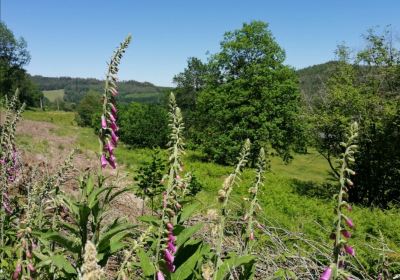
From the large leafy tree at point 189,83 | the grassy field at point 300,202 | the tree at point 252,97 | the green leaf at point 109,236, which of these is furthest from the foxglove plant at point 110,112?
the large leafy tree at point 189,83

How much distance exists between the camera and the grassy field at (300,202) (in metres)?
8.46

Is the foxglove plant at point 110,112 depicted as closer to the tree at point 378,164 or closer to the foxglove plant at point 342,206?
the foxglove plant at point 342,206

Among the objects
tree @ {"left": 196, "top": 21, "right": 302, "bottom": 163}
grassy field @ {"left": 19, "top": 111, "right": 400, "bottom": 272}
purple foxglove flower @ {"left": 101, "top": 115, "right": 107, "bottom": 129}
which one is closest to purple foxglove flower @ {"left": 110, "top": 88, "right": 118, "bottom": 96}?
purple foxglove flower @ {"left": 101, "top": 115, "right": 107, "bottom": 129}

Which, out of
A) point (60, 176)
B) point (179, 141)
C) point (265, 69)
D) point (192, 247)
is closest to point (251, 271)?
point (192, 247)

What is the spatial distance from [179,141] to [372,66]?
26.1 m

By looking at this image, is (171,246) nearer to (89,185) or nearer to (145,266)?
(145,266)

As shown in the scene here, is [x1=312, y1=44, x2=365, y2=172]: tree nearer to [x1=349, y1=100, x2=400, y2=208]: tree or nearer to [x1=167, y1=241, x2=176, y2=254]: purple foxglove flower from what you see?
[x1=349, y1=100, x2=400, y2=208]: tree

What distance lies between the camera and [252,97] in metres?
34.8

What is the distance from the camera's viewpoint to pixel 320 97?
90.5 feet

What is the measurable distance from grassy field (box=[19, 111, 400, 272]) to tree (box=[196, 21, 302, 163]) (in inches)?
120

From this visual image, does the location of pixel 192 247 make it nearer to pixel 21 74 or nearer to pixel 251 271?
pixel 251 271

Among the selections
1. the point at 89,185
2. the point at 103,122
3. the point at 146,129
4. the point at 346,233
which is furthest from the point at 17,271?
the point at 146,129

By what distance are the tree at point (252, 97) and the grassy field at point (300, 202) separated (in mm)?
3060

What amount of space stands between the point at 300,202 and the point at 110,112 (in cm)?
1528
